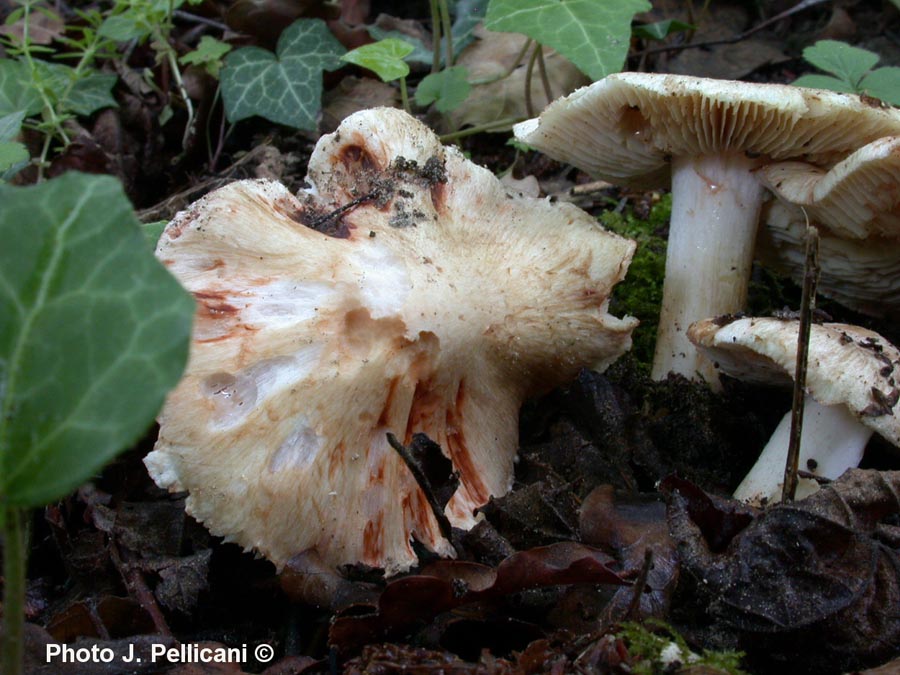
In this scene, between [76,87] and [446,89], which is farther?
[76,87]

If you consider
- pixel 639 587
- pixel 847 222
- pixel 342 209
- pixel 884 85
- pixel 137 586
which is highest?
pixel 884 85

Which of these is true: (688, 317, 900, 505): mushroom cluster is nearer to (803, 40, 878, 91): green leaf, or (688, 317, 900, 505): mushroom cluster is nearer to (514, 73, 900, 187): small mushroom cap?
(514, 73, 900, 187): small mushroom cap

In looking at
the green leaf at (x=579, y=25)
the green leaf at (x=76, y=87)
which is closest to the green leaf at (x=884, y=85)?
the green leaf at (x=579, y=25)

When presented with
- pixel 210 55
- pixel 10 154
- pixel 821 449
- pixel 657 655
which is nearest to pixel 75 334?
pixel 657 655

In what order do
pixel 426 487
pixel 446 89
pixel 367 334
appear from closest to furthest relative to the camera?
pixel 426 487 < pixel 367 334 < pixel 446 89

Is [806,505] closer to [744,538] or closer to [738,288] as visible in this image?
[744,538]

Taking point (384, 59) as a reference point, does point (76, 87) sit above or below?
below

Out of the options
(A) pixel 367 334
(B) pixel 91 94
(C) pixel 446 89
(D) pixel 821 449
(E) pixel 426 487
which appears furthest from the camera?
(B) pixel 91 94

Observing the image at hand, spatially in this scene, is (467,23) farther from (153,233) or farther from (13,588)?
(13,588)
